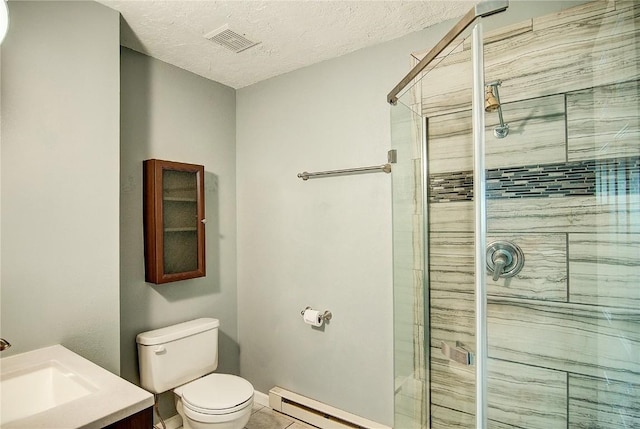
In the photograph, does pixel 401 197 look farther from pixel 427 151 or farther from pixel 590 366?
A: pixel 590 366

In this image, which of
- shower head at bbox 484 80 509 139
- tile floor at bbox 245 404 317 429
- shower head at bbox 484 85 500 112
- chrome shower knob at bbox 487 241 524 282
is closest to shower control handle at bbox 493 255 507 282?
chrome shower knob at bbox 487 241 524 282

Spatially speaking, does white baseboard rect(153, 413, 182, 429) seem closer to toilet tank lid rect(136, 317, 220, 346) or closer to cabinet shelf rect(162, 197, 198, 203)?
toilet tank lid rect(136, 317, 220, 346)

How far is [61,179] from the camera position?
143cm

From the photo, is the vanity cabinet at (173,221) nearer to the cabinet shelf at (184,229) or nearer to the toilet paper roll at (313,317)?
the cabinet shelf at (184,229)

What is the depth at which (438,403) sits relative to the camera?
1.56 meters

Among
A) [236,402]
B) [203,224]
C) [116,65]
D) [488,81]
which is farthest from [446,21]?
[236,402]

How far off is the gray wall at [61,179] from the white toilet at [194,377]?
0.30 meters

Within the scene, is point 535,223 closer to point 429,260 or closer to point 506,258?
point 506,258

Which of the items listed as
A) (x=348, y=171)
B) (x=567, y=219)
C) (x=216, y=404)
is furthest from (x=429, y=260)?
(x=216, y=404)

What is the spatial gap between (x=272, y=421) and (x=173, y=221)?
55.7 inches

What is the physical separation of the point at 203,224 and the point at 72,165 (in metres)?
0.81

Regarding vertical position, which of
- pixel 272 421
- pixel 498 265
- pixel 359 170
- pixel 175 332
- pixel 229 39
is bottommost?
pixel 272 421

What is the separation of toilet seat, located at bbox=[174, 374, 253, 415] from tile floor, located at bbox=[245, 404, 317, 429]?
461 millimetres

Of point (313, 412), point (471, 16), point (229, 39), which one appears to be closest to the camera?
point (471, 16)
